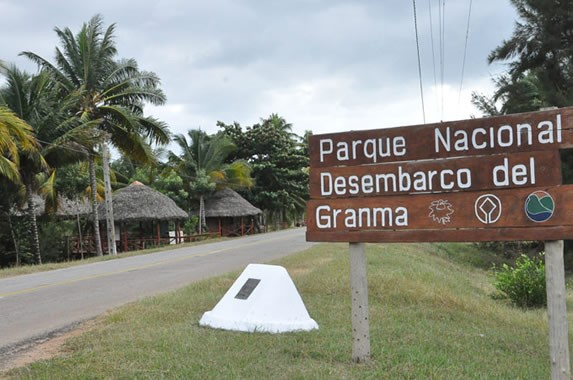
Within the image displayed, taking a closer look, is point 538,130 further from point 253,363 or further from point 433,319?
point 433,319

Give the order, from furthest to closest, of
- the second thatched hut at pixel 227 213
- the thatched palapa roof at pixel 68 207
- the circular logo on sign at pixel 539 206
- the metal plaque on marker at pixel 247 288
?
the second thatched hut at pixel 227 213 < the thatched palapa roof at pixel 68 207 < the metal plaque on marker at pixel 247 288 < the circular logo on sign at pixel 539 206

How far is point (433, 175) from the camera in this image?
5184 mm

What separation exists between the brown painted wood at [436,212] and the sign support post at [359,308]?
0.94ft

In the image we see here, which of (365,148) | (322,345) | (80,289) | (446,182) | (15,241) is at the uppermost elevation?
(365,148)

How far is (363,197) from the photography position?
5453 mm

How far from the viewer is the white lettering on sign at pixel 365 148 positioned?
537cm

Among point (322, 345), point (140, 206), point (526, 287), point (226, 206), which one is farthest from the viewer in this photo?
point (226, 206)

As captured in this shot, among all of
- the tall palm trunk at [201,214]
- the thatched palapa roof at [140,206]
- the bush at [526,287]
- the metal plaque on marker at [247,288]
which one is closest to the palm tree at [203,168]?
the tall palm trunk at [201,214]

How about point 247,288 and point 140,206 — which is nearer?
point 247,288

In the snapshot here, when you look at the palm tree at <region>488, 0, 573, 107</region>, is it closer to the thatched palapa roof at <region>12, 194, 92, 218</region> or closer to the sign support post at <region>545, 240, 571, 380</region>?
the sign support post at <region>545, 240, 571, 380</region>

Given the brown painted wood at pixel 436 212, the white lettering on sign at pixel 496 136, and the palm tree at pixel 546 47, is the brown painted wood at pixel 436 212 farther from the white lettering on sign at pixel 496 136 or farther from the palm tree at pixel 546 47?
the palm tree at pixel 546 47

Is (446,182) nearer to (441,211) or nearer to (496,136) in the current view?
(441,211)

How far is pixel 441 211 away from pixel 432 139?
0.66 m

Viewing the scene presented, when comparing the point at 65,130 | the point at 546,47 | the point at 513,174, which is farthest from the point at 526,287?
the point at 65,130
